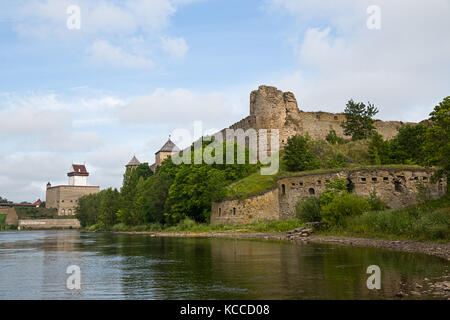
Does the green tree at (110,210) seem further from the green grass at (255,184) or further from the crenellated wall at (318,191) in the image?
the green grass at (255,184)

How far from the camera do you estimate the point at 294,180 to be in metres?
34.9

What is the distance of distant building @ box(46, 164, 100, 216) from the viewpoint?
11800 centimetres

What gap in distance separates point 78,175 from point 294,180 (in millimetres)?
107663

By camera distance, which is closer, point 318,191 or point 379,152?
point 318,191

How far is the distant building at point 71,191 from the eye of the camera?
387ft

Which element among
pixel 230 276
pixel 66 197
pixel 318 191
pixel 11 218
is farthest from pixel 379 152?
pixel 66 197

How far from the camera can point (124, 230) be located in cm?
5319

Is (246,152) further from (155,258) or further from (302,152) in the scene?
(155,258)

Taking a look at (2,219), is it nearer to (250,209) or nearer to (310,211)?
(250,209)

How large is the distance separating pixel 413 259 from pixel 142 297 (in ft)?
28.8

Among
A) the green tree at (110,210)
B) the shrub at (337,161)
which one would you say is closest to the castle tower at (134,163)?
the green tree at (110,210)

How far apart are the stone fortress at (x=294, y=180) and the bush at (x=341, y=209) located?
4721 mm

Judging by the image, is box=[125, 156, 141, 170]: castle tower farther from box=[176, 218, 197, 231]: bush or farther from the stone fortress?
box=[176, 218, 197, 231]: bush

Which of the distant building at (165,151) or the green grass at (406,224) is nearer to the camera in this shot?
the green grass at (406,224)
